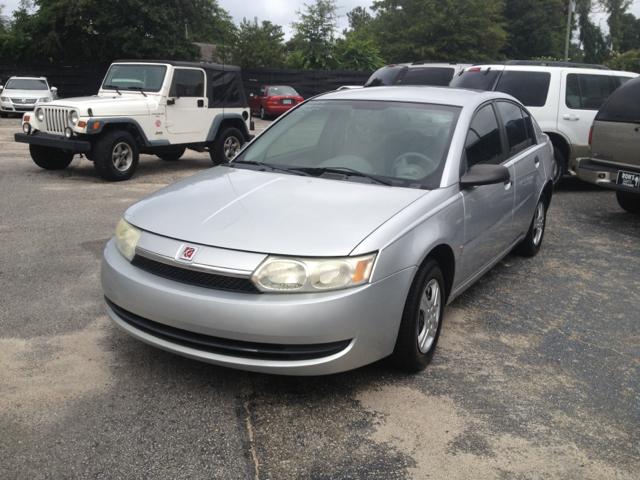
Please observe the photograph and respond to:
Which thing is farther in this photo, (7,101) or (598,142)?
(7,101)

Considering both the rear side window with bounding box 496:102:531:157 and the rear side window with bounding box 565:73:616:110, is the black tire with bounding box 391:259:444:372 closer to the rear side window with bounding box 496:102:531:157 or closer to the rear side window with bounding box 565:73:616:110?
the rear side window with bounding box 496:102:531:157

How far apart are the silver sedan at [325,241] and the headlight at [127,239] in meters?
0.01

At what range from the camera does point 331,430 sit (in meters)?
2.93

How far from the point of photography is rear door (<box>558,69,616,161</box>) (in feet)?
30.0

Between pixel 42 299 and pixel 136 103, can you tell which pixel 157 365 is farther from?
pixel 136 103

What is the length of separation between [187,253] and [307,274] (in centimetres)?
62

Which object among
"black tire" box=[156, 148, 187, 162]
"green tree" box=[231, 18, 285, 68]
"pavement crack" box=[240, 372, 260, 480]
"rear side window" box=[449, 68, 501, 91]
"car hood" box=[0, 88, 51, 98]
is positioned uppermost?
"green tree" box=[231, 18, 285, 68]

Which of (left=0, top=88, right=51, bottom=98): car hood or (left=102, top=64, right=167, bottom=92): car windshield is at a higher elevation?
(left=102, top=64, right=167, bottom=92): car windshield

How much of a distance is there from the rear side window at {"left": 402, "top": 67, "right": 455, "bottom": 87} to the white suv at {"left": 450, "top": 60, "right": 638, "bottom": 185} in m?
2.44

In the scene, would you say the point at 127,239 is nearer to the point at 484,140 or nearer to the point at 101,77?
the point at 484,140

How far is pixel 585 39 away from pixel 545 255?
75200 mm

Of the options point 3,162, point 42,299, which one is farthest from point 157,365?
point 3,162

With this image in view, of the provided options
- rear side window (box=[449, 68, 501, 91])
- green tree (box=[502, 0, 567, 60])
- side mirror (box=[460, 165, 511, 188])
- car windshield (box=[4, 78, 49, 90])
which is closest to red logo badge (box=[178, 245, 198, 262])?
side mirror (box=[460, 165, 511, 188])

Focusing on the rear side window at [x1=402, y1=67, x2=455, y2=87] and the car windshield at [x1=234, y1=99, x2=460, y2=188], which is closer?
the car windshield at [x1=234, y1=99, x2=460, y2=188]
